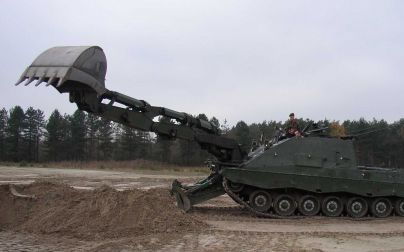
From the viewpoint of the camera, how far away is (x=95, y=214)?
12.5 meters

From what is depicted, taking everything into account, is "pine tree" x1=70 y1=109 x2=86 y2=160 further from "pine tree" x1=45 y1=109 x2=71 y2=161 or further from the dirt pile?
the dirt pile

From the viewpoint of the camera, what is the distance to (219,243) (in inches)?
422

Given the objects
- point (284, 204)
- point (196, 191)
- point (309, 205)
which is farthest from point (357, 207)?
point (196, 191)

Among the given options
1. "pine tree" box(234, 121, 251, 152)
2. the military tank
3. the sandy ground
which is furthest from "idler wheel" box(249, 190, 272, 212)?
"pine tree" box(234, 121, 251, 152)

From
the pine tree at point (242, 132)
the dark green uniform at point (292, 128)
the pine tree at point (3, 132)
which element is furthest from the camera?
the pine tree at point (3, 132)

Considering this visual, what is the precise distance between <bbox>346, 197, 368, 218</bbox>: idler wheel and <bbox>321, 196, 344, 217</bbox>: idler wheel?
247mm

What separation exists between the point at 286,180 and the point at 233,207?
3.06 metres

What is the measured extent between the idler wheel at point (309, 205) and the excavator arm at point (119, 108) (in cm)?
219

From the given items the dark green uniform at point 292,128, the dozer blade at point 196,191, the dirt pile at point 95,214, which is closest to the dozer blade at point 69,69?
the dirt pile at point 95,214

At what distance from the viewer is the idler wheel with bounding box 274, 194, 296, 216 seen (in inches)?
598

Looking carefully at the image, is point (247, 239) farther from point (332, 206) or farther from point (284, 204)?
point (332, 206)

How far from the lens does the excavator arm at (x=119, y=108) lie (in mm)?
12513

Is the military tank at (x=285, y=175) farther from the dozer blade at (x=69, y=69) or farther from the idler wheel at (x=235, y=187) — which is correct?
the dozer blade at (x=69, y=69)

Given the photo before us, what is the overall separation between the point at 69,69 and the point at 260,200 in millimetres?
6382
